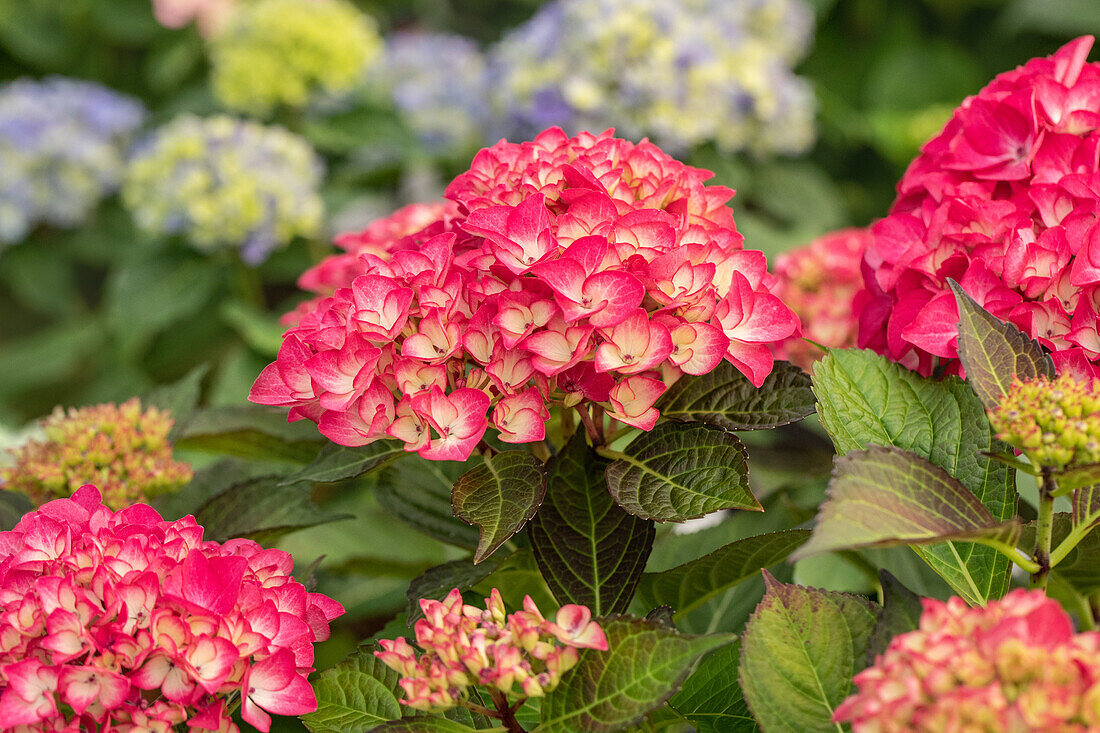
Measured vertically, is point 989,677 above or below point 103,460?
above

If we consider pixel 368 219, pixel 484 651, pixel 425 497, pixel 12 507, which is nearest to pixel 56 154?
pixel 368 219

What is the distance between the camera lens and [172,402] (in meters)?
0.80

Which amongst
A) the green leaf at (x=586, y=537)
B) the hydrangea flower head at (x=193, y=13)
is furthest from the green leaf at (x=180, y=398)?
the hydrangea flower head at (x=193, y=13)

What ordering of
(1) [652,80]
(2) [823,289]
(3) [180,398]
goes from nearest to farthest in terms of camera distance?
(3) [180,398], (2) [823,289], (1) [652,80]

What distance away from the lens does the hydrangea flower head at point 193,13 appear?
2.13 meters

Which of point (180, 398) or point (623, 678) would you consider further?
point (180, 398)

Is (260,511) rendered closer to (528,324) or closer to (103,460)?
(103,460)

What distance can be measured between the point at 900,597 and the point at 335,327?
Result: 30cm

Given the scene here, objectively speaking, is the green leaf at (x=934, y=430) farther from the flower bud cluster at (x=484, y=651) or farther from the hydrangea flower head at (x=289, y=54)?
the hydrangea flower head at (x=289, y=54)

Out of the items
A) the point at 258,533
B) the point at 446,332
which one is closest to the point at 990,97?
the point at 446,332

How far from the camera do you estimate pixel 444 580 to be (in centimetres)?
55

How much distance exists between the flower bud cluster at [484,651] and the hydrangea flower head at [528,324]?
3.1 inches

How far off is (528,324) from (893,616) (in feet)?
0.72

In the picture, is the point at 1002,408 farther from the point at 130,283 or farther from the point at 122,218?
the point at 122,218
